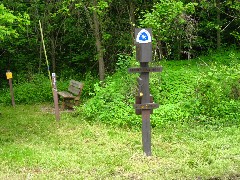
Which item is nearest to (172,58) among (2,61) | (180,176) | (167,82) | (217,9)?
(217,9)

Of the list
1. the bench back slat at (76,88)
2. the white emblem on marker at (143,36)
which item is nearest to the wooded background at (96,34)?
the bench back slat at (76,88)

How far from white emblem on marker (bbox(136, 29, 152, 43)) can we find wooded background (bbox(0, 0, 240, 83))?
637cm

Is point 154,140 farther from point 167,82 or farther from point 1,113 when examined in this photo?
point 1,113

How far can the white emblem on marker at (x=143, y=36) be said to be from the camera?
716 cm

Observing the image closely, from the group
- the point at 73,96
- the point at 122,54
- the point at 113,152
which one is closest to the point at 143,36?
the point at 113,152

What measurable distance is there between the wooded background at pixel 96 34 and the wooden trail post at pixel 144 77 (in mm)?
6400

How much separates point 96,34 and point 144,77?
7.35 metres

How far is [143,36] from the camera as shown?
7172 mm

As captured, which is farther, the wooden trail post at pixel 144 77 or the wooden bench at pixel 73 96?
the wooden bench at pixel 73 96

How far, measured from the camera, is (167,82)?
11547mm

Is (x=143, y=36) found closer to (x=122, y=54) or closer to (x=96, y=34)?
(x=96, y=34)

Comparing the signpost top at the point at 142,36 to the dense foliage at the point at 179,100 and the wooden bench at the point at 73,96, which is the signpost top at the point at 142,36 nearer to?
the dense foliage at the point at 179,100

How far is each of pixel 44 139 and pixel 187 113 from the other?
133 inches

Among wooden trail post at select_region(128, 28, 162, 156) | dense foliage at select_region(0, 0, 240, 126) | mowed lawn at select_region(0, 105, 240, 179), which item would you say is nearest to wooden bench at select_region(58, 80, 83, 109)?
dense foliage at select_region(0, 0, 240, 126)
